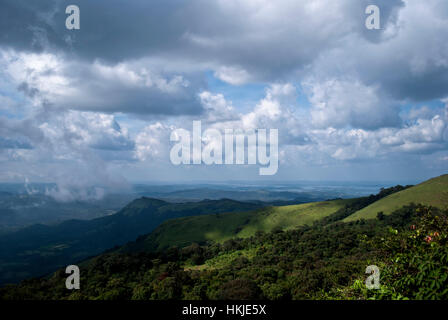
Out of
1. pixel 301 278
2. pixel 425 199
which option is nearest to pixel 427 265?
pixel 301 278

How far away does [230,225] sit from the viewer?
175 metres

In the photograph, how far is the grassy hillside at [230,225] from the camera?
15962 cm

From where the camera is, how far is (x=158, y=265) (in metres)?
72.9

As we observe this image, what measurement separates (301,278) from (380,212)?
333 ft

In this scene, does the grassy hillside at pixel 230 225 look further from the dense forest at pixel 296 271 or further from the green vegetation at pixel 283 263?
the dense forest at pixel 296 271

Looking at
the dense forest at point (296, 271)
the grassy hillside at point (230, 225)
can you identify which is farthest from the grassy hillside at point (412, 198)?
the grassy hillside at point (230, 225)

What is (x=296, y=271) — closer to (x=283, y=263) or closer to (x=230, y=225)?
(x=283, y=263)

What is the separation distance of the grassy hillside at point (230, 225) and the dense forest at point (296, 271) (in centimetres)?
4640

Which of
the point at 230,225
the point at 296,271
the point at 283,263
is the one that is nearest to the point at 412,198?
the point at 230,225

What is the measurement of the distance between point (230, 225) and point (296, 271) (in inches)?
4940

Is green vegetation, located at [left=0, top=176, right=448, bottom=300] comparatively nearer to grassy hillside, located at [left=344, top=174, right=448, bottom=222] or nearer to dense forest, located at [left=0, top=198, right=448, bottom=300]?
dense forest, located at [left=0, top=198, right=448, bottom=300]

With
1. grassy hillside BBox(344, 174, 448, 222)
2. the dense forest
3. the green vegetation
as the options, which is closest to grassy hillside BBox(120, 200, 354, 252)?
the green vegetation
